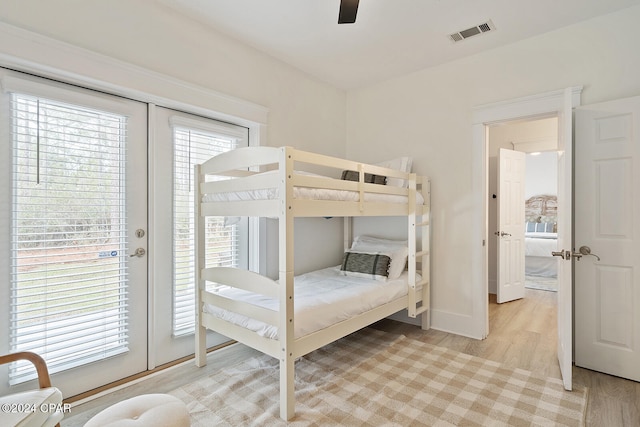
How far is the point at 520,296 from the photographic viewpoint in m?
4.42

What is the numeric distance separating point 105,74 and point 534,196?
8.47 meters

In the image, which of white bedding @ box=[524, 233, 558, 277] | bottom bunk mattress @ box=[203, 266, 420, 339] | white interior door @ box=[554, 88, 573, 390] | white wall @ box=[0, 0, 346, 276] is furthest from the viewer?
white bedding @ box=[524, 233, 558, 277]

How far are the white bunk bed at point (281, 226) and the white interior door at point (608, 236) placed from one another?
1278 mm

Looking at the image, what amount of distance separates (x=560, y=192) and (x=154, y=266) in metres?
3.17

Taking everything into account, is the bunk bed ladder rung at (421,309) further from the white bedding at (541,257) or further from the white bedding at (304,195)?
the white bedding at (541,257)

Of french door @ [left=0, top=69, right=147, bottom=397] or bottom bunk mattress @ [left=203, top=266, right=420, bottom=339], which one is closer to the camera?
french door @ [left=0, top=69, right=147, bottom=397]

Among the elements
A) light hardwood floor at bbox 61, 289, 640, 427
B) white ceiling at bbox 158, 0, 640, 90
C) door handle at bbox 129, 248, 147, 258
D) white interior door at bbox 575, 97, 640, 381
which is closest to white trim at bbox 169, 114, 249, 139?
white ceiling at bbox 158, 0, 640, 90

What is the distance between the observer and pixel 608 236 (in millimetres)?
2377

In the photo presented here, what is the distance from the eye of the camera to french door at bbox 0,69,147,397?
1.80m

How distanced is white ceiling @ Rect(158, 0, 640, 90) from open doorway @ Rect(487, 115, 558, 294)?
107cm

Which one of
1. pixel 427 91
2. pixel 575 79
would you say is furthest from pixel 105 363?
pixel 575 79

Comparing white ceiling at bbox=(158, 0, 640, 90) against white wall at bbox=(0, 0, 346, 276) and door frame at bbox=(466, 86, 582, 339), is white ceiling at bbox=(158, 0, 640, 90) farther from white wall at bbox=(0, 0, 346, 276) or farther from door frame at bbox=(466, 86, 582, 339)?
door frame at bbox=(466, 86, 582, 339)

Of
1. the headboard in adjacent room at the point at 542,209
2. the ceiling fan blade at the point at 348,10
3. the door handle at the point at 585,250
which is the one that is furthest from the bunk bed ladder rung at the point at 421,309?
the headboard in adjacent room at the point at 542,209

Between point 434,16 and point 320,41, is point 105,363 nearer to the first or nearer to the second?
point 320,41
